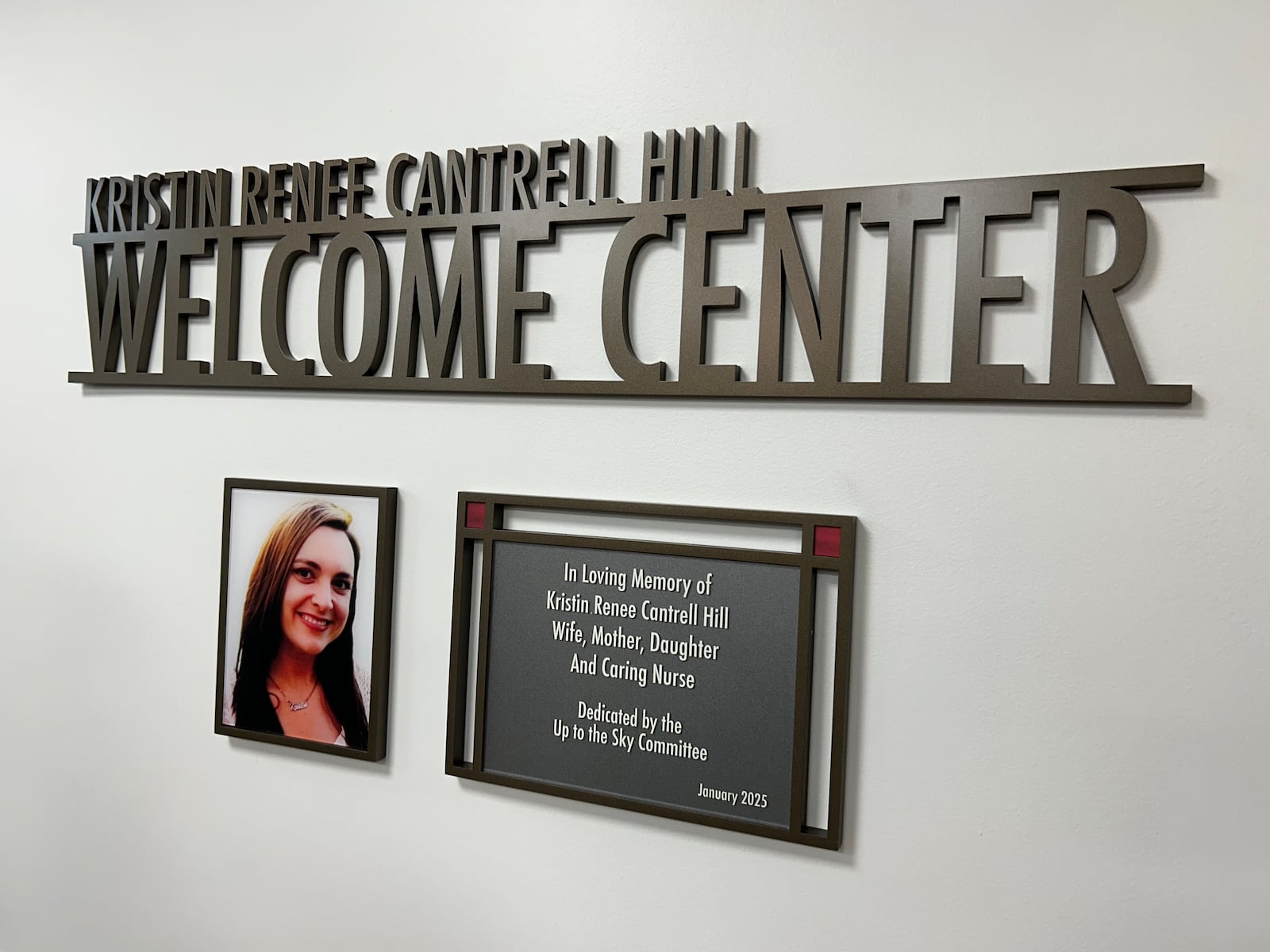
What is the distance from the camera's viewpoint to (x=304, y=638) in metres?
1.59

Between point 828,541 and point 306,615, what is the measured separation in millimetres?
875

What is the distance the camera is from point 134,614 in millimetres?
1748

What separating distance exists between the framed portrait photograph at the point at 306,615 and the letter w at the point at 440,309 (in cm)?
23

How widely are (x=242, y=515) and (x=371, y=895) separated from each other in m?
0.67

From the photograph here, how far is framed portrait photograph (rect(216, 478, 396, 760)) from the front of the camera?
1534 mm

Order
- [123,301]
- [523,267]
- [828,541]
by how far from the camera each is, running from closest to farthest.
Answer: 1. [828,541]
2. [523,267]
3. [123,301]

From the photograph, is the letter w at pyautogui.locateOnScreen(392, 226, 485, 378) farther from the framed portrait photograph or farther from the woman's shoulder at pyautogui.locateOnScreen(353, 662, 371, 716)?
the woman's shoulder at pyautogui.locateOnScreen(353, 662, 371, 716)

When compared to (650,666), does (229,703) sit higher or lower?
lower

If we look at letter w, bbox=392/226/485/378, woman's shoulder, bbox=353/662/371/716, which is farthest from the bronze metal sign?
woman's shoulder, bbox=353/662/371/716

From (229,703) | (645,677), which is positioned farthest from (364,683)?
(645,677)

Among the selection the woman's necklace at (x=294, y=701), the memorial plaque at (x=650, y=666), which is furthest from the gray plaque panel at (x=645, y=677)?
the woman's necklace at (x=294, y=701)

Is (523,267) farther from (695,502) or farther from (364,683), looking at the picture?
(364,683)

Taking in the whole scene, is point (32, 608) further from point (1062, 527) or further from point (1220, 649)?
point (1220, 649)

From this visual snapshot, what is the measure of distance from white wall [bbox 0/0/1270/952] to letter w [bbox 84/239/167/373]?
7 centimetres
